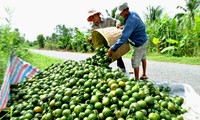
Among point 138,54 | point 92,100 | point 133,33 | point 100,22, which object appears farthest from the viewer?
point 100,22

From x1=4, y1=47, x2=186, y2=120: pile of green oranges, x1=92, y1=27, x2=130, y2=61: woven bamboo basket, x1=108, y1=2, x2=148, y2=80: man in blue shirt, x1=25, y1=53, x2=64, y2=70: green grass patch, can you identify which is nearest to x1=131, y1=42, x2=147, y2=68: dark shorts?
x1=108, y1=2, x2=148, y2=80: man in blue shirt

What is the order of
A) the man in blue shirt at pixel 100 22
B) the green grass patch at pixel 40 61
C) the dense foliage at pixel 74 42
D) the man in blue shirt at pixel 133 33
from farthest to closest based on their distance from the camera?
1. the dense foliage at pixel 74 42
2. the green grass patch at pixel 40 61
3. the man in blue shirt at pixel 100 22
4. the man in blue shirt at pixel 133 33

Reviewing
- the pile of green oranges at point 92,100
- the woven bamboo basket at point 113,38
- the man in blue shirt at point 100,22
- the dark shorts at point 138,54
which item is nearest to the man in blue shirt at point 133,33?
the dark shorts at point 138,54

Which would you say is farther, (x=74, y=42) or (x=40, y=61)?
(x=74, y=42)

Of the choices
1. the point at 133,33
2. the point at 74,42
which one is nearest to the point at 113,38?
the point at 133,33

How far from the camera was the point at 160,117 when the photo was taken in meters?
2.75

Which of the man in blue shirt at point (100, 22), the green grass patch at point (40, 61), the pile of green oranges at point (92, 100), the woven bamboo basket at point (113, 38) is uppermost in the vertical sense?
the man in blue shirt at point (100, 22)

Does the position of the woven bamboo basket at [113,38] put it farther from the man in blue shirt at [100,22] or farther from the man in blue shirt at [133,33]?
the man in blue shirt at [100,22]

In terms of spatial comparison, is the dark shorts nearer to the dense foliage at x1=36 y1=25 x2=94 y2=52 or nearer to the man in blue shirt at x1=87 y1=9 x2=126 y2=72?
the man in blue shirt at x1=87 y1=9 x2=126 y2=72

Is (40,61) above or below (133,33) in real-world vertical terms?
below

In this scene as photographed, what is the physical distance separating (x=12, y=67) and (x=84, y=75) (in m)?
1.25

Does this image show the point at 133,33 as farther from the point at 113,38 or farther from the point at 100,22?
the point at 100,22

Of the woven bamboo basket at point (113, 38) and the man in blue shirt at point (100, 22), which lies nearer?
the woven bamboo basket at point (113, 38)

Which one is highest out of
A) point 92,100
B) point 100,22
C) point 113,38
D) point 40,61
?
point 100,22
